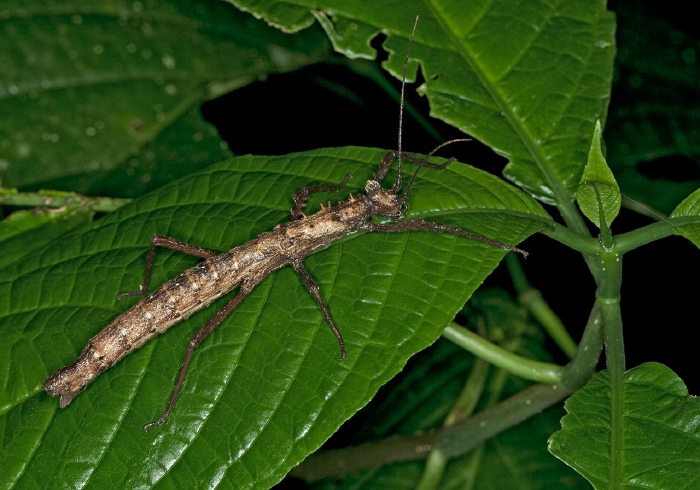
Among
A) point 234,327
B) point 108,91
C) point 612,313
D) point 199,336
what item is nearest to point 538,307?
point 612,313

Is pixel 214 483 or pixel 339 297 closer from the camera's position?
pixel 214 483

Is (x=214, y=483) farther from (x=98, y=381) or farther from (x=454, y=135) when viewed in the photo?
(x=454, y=135)

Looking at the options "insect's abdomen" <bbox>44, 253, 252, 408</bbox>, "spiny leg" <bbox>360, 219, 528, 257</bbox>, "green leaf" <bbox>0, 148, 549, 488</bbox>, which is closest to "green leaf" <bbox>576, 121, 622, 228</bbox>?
"green leaf" <bbox>0, 148, 549, 488</bbox>

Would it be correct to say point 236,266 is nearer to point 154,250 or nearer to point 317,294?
point 154,250

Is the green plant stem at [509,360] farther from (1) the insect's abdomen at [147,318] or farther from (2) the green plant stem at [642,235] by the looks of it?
(1) the insect's abdomen at [147,318]

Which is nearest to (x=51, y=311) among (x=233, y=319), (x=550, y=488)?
(x=233, y=319)

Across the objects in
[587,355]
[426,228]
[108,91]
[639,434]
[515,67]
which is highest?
[108,91]
